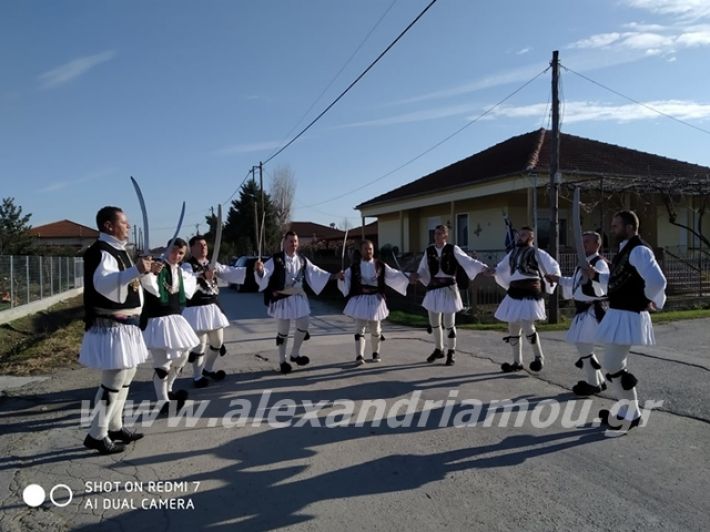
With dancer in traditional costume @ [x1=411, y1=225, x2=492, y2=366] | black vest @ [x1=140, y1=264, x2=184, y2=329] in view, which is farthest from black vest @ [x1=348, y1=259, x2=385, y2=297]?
black vest @ [x1=140, y1=264, x2=184, y2=329]

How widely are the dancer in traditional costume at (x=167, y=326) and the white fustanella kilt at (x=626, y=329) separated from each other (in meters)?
4.34

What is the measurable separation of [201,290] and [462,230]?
19.5 metres

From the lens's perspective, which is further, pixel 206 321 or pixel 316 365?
pixel 316 365

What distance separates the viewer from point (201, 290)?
761 centimetres

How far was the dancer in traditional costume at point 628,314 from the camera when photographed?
5.42 metres

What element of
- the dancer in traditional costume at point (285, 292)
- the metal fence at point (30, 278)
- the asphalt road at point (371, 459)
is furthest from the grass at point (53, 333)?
the dancer in traditional costume at point (285, 292)

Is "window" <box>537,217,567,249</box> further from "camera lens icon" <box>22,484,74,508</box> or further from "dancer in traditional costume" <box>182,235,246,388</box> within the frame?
"camera lens icon" <box>22,484,74,508</box>

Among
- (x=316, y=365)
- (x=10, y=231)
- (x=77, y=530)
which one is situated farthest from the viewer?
(x=10, y=231)

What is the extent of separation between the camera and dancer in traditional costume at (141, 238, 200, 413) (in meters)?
5.97

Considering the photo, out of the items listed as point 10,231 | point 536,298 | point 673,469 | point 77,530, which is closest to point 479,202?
point 536,298

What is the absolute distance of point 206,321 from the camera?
296 inches

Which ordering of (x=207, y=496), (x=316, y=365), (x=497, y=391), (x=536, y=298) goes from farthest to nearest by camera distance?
(x=316, y=365)
(x=536, y=298)
(x=497, y=391)
(x=207, y=496)

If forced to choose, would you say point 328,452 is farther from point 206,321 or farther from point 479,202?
point 479,202

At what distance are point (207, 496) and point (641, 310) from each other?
14.6ft
